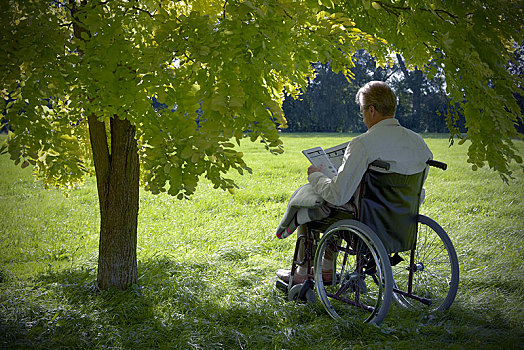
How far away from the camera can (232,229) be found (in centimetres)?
513

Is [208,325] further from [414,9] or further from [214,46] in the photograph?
[414,9]

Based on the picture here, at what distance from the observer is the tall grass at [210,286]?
2.50 meters

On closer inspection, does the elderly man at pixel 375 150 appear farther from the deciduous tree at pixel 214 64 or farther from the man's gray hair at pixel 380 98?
the deciduous tree at pixel 214 64

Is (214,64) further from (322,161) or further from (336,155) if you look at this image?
(336,155)

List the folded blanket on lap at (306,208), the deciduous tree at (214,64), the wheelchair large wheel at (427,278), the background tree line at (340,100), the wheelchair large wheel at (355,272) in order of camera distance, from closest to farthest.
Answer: the deciduous tree at (214,64), the wheelchair large wheel at (355,272), the wheelchair large wheel at (427,278), the folded blanket on lap at (306,208), the background tree line at (340,100)

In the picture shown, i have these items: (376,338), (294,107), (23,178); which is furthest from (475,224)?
(294,107)

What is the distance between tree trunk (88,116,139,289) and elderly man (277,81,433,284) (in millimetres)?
1392

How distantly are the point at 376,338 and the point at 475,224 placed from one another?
129 inches

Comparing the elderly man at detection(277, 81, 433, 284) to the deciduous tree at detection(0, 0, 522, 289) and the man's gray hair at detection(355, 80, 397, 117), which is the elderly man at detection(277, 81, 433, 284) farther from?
the deciduous tree at detection(0, 0, 522, 289)

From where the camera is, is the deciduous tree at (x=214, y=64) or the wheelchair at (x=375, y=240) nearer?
the deciduous tree at (x=214, y=64)

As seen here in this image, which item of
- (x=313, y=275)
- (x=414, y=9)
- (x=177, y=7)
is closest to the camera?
(x=414, y=9)

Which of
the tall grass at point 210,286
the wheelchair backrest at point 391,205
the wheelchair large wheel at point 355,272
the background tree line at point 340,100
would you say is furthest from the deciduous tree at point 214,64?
the background tree line at point 340,100

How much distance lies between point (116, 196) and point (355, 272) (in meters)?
1.78

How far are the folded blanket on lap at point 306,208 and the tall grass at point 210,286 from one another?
15.6 inches
